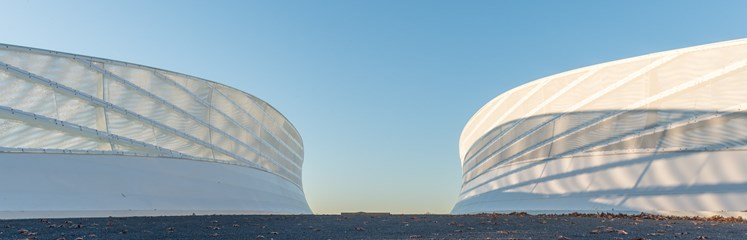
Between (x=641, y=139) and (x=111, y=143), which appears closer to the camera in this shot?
(x=111, y=143)

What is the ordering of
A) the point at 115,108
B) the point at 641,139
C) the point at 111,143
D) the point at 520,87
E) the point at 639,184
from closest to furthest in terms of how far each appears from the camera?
the point at 111,143
the point at 115,108
the point at 639,184
the point at 641,139
the point at 520,87

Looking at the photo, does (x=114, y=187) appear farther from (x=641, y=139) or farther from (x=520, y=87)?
(x=520, y=87)

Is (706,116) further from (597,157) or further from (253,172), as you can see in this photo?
(253,172)

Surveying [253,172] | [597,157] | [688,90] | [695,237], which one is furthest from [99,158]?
[688,90]

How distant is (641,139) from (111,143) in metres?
23.2

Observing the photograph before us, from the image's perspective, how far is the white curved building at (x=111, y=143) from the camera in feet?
60.8

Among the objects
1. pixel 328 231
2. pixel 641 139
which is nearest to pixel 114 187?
pixel 328 231

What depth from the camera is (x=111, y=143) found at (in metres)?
21.8

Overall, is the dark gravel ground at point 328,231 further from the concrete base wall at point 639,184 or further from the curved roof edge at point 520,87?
the curved roof edge at point 520,87

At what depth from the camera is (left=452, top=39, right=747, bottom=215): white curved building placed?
72.0ft

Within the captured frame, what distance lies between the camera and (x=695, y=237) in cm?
1058

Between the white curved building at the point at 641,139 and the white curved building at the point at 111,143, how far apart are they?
14966 mm

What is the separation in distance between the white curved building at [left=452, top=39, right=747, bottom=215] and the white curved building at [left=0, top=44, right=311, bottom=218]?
49.1 ft

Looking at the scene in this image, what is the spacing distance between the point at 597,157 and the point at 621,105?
2926 mm
